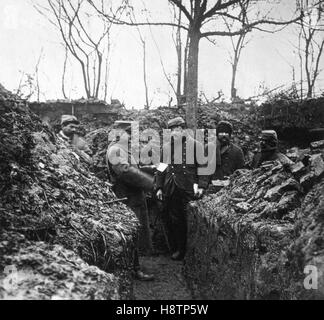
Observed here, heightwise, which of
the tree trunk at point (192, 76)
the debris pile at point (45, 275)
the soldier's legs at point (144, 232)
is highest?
the tree trunk at point (192, 76)

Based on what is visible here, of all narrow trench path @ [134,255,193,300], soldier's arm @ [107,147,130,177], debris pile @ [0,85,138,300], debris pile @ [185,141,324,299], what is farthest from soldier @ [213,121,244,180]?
debris pile @ [0,85,138,300]

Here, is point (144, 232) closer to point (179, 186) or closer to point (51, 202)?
point (179, 186)

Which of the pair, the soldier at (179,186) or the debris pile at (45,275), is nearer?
the debris pile at (45,275)

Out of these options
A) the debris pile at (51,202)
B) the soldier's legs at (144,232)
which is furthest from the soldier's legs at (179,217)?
the debris pile at (51,202)

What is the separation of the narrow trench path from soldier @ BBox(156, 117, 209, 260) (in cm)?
30

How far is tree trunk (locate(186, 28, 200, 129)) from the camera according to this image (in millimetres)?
8242

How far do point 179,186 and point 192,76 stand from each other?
317 centimetres

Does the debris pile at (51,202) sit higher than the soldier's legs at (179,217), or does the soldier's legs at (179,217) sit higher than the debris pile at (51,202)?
the debris pile at (51,202)

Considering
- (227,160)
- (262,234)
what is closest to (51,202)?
(262,234)

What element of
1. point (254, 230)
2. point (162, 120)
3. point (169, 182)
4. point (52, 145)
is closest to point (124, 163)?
point (169, 182)

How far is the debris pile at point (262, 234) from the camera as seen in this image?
2413 millimetres

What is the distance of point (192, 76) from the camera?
8336mm

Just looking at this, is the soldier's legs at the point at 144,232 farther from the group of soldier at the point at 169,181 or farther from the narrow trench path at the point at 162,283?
the narrow trench path at the point at 162,283

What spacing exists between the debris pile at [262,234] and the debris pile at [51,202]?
0.96 metres
